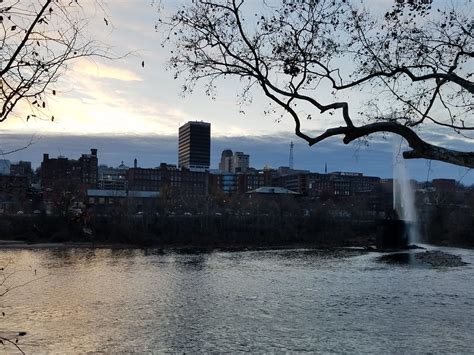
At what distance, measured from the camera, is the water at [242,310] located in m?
19.3

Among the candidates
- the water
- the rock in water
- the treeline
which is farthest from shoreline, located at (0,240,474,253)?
the water

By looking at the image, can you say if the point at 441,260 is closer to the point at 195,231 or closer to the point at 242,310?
the point at 242,310

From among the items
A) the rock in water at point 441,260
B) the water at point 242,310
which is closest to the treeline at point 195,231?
the rock in water at point 441,260

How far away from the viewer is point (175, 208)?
109875 millimetres

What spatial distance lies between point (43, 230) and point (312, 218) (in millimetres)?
50755

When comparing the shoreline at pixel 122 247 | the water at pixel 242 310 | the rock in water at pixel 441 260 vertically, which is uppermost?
the water at pixel 242 310

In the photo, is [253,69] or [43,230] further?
[43,230]

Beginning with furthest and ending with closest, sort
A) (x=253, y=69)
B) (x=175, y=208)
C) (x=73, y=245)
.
A: (x=175, y=208)
(x=73, y=245)
(x=253, y=69)

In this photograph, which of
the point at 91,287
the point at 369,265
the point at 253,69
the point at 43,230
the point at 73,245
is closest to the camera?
the point at 253,69

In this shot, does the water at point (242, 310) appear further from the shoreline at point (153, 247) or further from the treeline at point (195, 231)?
the treeline at point (195, 231)

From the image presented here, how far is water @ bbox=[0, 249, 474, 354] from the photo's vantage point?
63.4ft

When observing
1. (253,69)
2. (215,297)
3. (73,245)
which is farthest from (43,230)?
(253,69)

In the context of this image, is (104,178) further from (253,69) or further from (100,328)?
(253,69)

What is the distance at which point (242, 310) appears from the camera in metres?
26.1
